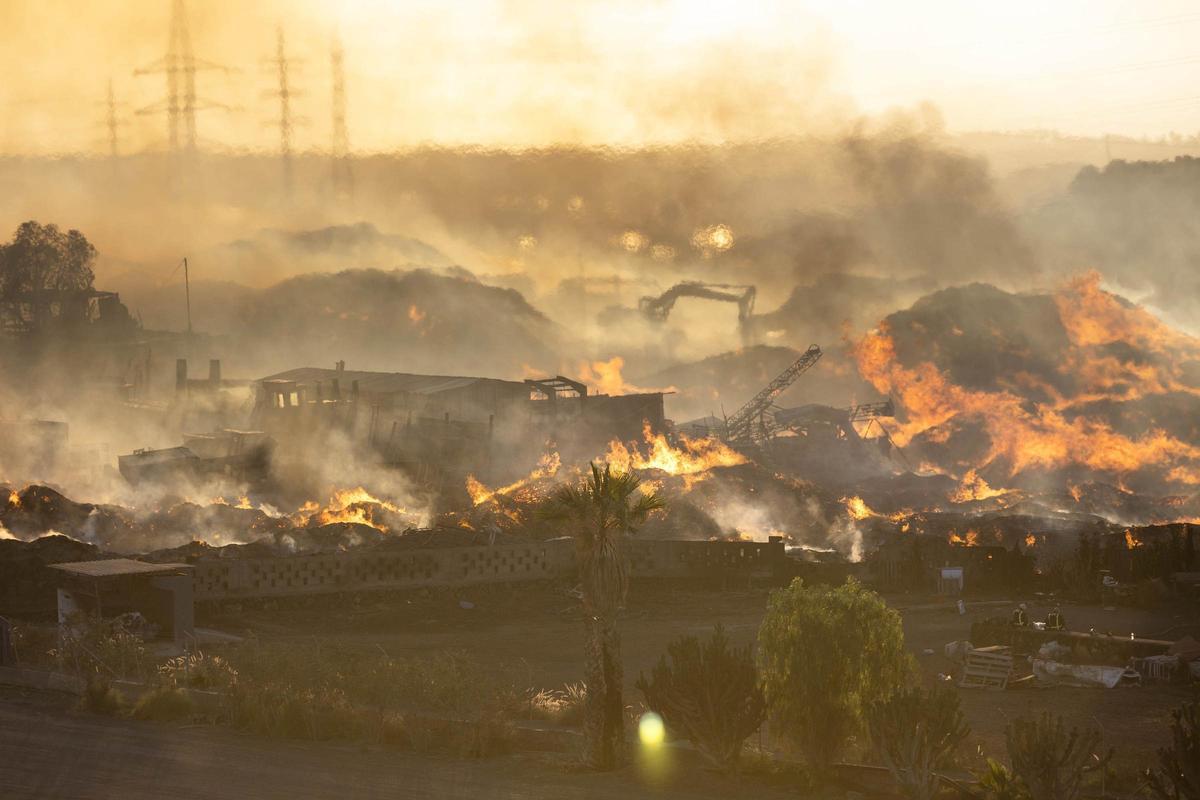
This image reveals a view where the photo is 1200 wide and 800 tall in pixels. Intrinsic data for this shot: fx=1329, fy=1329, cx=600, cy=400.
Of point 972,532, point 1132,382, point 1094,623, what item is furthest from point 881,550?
point 1132,382

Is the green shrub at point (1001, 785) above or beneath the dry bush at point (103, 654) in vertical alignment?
beneath

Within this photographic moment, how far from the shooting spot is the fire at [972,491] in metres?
87.1

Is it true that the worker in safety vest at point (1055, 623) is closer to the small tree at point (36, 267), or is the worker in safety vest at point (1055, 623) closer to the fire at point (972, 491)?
the fire at point (972, 491)

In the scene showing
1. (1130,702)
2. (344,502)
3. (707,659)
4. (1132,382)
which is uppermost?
(1132,382)

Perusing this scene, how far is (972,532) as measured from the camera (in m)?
67.4

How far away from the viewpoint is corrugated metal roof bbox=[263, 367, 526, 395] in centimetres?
9169

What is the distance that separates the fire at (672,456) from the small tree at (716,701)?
53.3 meters

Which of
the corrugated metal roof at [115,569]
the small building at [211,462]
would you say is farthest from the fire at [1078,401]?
the corrugated metal roof at [115,569]

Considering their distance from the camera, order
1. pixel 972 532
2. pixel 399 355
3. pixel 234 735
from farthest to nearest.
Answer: pixel 399 355 → pixel 972 532 → pixel 234 735

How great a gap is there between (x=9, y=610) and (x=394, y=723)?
2301 cm

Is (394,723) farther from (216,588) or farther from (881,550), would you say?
(881,550)

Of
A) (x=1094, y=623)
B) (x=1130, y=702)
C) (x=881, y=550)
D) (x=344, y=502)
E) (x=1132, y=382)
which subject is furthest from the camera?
(x=1132, y=382)

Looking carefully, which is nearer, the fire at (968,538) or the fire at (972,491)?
the fire at (968,538)

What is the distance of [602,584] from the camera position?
28.0 metres
